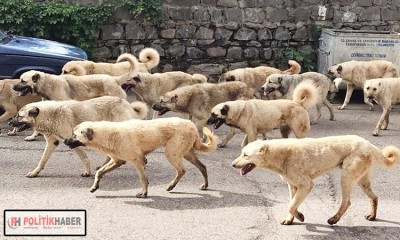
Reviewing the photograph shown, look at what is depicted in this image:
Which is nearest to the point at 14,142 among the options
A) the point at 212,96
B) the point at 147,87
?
the point at 147,87

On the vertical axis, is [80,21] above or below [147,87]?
above

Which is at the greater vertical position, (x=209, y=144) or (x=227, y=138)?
(x=209, y=144)

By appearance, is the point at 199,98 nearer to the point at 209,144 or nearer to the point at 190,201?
the point at 209,144

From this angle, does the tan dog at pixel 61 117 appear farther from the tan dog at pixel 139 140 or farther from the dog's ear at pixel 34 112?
the tan dog at pixel 139 140

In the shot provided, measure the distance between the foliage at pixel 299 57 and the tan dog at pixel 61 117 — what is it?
7.16m

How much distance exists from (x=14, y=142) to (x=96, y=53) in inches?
188

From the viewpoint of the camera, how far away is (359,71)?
13.8 meters

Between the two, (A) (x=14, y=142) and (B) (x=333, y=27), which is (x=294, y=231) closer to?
(A) (x=14, y=142)

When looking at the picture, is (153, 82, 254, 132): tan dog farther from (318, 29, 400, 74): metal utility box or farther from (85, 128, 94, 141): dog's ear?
(318, 29, 400, 74): metal utility box

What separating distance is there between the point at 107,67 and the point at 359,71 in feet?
18.7

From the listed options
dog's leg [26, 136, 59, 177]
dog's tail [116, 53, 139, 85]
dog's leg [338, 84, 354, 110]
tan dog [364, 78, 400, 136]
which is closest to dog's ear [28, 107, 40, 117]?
dog's leg [26, 136, 59, 177]

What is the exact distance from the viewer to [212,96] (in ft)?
35.1

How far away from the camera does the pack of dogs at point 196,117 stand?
6965 millimetres

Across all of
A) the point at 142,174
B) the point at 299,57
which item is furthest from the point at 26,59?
the point at 299,57
